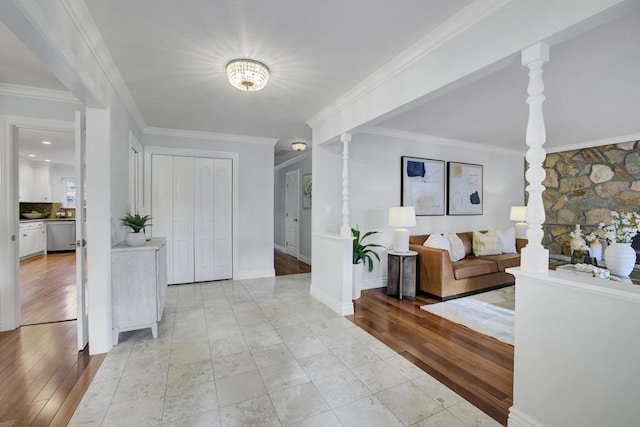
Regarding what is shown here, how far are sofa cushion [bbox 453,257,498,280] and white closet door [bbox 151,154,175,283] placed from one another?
4153 mm

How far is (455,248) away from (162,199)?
447 cm

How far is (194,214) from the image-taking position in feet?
14.5

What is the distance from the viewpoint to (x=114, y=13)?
5.59 feet

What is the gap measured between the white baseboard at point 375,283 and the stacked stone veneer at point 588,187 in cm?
389

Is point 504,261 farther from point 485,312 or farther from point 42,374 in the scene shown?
point 42,374

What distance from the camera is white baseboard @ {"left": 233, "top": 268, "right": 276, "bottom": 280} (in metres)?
4.66

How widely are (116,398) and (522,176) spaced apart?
23.1 feet

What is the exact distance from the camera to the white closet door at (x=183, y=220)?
4.31 meters

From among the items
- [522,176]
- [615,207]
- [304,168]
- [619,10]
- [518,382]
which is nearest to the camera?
[619,10]

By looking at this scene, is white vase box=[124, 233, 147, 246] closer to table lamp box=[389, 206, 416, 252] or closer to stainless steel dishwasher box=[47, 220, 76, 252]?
table lamp box=[389, 206, 416, 252]

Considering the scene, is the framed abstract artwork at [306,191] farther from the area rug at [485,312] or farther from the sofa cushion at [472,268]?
the area rug at [485,312]

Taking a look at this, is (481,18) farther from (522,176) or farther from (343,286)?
(522,176)

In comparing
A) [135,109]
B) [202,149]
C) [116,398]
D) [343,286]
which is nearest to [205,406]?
[116,398]

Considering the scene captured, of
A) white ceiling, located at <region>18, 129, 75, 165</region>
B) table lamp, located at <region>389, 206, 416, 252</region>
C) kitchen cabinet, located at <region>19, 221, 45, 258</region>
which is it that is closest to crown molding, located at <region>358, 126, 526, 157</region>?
table lamp, located at <region>389, 206, 416, 252</region>
